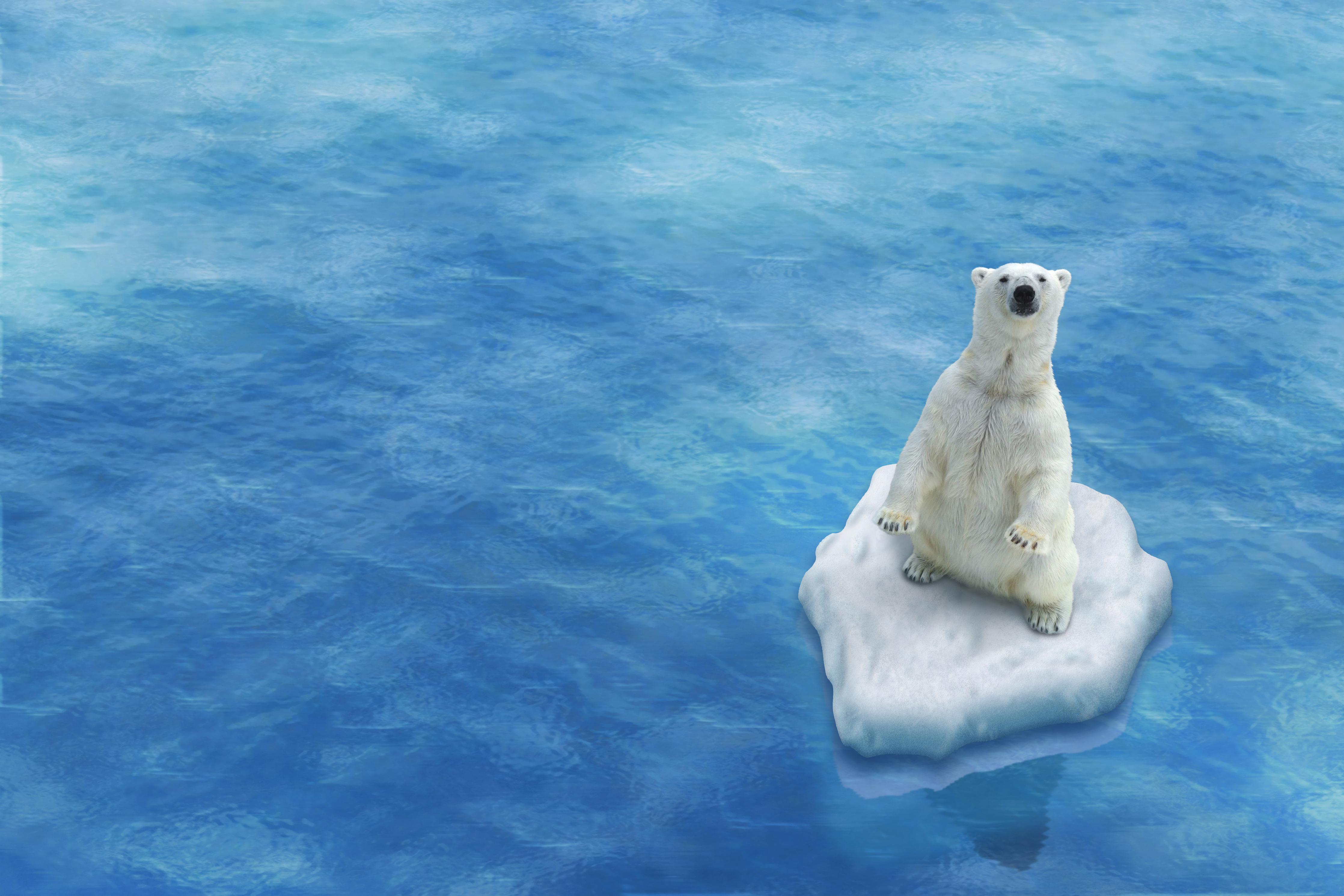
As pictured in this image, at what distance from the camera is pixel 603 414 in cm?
748

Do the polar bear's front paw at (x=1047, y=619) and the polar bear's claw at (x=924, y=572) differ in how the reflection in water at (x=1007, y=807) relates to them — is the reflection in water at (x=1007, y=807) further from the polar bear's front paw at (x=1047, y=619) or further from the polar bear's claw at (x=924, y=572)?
the polar bear's claw at (x=924, y=572)

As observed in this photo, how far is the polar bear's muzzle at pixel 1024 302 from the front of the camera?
532 cm

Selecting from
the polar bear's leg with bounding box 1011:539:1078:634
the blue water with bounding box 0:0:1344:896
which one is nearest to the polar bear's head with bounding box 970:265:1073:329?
the polar bear's leg with bounding box 1011:539:1078:634

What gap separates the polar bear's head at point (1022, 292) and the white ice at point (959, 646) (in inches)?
42.4

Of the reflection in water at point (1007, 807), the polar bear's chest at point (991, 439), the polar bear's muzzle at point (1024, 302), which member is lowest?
the reflection in water at point (1007, 807)

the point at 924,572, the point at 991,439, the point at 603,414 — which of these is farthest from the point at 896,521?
the point at 603,414

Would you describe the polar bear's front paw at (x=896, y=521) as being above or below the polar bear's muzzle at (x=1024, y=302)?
below

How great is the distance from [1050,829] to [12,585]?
4213mm

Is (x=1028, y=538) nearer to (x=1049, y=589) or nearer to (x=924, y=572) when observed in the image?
(x=1049, y=589)

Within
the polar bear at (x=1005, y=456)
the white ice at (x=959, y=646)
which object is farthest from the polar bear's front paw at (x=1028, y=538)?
the white ice at (x=959, y=646)

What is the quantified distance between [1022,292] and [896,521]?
92 centimetres

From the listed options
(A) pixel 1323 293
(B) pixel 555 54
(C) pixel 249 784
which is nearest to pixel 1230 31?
(A) pixel 1323 293

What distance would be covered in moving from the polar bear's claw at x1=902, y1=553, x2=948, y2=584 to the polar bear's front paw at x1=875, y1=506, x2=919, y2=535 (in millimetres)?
493

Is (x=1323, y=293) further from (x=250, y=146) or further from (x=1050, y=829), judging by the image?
(x=250, y=146)
